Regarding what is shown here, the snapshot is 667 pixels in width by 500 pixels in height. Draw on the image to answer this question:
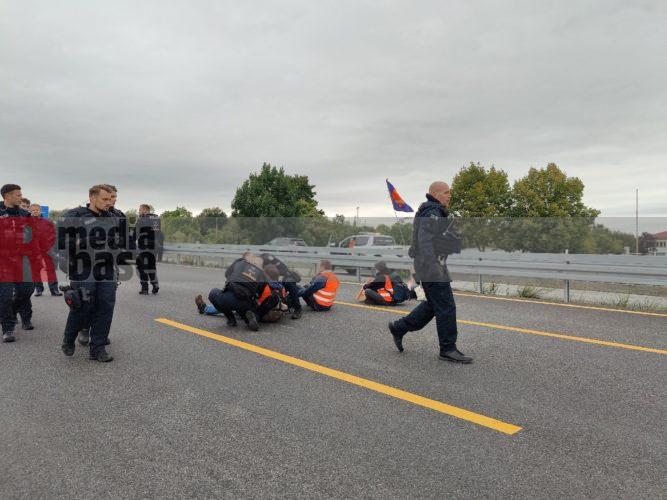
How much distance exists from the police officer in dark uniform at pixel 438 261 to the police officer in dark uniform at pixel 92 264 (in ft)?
10.7

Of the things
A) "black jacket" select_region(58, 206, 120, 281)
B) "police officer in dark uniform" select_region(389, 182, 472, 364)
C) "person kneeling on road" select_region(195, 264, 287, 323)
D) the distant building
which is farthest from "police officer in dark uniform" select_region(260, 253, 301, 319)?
the distant building

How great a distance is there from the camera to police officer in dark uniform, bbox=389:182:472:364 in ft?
16.1

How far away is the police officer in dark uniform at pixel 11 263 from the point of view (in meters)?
6.22

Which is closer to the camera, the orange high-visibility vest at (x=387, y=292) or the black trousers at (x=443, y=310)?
the black trousers at (x=443, y=310)

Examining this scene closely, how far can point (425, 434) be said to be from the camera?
3213 millimetres

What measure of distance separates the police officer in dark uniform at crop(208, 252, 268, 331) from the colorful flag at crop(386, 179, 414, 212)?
10.1m

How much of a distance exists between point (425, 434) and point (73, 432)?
2363 mm

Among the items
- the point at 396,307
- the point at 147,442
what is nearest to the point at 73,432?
the point at 147,442

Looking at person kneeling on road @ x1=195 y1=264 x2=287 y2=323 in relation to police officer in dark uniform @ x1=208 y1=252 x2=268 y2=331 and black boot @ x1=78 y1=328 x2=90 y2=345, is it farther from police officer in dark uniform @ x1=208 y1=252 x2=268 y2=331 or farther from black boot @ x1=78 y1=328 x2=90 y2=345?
black boot @ x1=78 y1=328 x2=90 y2=345

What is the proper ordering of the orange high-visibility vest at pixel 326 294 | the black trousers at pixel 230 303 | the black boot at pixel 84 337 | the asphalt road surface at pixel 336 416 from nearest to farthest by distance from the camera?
1. the asphalt road surface at pixel 336 416
2. the black boot at pixel 84 337
3. the black trousers at pixel 230 303
4. the orange high-visibility vest at pixel 326 294

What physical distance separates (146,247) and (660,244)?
33.9 ft

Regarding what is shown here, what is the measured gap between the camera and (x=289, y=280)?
7.21 meters

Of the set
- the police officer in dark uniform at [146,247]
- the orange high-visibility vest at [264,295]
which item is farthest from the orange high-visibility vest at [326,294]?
the police officer in dark uniform at [146,247]

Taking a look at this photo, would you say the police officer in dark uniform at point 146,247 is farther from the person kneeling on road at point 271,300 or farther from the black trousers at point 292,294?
the person kneeling on road at point 271,300
